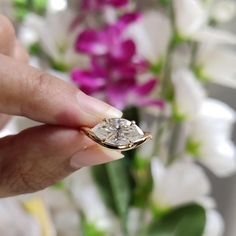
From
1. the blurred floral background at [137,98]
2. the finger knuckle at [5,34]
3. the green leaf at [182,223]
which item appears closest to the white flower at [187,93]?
the blurred floral background at [137,98]

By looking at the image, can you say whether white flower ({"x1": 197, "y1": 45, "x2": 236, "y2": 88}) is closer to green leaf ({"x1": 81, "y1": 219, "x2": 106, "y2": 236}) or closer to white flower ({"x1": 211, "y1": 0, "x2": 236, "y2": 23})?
white flower ({"x1": 211, "y1": 0, "x2": 236, "y2": 23})

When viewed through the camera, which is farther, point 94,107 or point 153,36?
point 153,36

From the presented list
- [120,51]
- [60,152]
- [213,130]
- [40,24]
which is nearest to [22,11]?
[40,24]

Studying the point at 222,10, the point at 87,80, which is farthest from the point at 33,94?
the point at 222,10

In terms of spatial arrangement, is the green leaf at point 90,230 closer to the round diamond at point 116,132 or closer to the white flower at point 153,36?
the white flower at point 153,36

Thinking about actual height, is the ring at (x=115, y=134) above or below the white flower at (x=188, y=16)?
above

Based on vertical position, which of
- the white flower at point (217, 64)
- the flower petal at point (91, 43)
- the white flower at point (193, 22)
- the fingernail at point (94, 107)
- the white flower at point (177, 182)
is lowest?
the white flower at point (177, 182)

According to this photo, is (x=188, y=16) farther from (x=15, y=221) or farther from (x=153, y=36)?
(x=15, y=221)
